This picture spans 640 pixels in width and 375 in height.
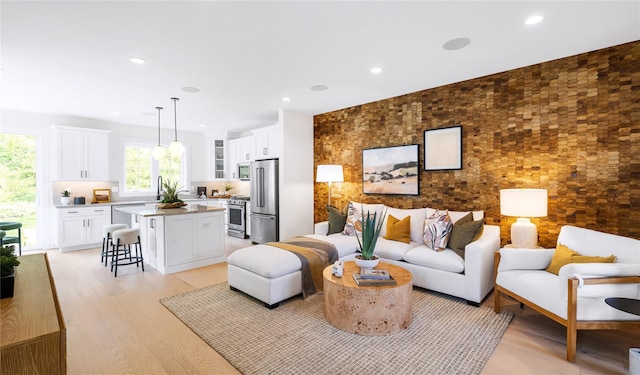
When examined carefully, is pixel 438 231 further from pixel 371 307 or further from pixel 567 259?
pixel 371 307

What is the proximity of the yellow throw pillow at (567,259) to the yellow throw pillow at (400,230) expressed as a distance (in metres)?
1.53

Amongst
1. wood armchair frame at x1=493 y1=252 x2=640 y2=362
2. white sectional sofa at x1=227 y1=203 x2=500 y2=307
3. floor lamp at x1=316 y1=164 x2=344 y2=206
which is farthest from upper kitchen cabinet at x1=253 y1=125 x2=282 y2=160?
Answer: wood armchair frame at x1=493 y1=252 x2=640 y2=362

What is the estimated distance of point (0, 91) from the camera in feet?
13.4

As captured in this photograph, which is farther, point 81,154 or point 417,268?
point 81,154

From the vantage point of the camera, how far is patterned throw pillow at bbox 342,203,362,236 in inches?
169

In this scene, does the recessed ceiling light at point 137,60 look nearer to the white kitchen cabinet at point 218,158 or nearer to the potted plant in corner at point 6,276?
the potted plant in corner at point 6,276

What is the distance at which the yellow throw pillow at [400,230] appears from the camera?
3.88 m

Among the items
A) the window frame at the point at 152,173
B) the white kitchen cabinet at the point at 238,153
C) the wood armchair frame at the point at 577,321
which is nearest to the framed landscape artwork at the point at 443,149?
the wood armchair frame at the point at 577,321

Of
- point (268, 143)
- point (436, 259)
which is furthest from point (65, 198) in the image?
point (436, 259)

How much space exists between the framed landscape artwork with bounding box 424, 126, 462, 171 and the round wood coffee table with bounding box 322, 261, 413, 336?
2158 millimetres

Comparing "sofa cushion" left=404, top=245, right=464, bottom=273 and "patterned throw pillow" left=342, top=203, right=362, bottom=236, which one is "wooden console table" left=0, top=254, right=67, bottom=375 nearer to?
"sofa cushion" left=404, top=245, right=464, bottom=273

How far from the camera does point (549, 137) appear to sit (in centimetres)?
327

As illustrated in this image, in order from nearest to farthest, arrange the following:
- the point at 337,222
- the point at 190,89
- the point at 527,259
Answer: the point at 527,259 < the point at 190,89 < the point at 337,222

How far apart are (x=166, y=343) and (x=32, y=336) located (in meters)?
1.45
